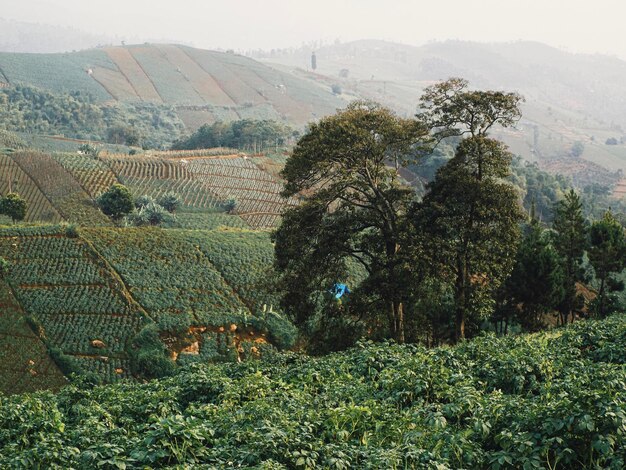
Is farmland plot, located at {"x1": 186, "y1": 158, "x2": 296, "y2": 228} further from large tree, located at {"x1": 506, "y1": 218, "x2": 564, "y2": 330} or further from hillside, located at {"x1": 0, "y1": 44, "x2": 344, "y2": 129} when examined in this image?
hillside, located at {"x1": 0, "y1": 44, "x2": 344, "y2": 129}

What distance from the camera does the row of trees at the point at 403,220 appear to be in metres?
24.3

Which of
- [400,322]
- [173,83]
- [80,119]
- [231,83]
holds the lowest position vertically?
[400,322]

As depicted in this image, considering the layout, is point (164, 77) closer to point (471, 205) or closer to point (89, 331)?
point (89, 331)

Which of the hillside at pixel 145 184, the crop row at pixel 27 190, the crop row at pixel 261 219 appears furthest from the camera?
the crop row at pixel 261 219

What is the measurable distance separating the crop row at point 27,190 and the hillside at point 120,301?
13.3 meters

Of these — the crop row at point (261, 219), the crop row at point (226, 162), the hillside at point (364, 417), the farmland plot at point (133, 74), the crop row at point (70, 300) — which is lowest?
the crop row at point (70, 300)

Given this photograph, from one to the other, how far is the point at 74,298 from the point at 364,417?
2902cm

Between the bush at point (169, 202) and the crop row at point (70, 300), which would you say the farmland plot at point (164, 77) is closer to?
the bush at point (169, 202)

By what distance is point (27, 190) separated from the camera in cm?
6025

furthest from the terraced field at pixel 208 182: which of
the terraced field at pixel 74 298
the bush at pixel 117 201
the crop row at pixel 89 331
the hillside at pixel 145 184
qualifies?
the crop row at pixel 89 331

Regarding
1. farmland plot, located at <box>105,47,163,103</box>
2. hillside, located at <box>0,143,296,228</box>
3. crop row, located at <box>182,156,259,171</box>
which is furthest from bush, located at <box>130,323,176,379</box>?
farmland plot, located at <box>105,47,163,103</box>

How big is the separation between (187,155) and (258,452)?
72301 mm

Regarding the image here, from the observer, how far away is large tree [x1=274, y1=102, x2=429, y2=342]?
1000 inches

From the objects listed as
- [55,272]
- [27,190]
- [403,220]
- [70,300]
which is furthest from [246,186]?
[403,220]
